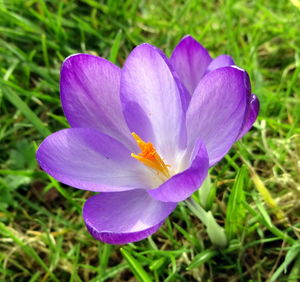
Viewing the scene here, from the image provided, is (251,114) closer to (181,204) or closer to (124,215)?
(124,215)

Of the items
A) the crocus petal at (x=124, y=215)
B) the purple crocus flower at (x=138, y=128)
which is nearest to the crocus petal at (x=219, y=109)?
the purple crocus flower at (x=138, y=128)

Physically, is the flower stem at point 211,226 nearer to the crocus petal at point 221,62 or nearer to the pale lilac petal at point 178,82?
the pale lilac petal at point 178,82

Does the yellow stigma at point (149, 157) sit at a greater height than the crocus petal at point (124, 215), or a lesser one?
greater

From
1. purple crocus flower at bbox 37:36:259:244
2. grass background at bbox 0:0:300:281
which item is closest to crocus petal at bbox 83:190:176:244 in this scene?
purple crocus flower at bbox 37:36:259:244

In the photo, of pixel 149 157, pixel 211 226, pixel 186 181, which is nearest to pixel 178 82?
pixel 149 157

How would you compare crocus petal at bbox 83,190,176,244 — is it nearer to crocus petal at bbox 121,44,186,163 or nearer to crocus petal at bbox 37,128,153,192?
crocus petal at bbox 37,128,153,192

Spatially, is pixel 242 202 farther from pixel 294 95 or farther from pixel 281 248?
pixel 294 95
